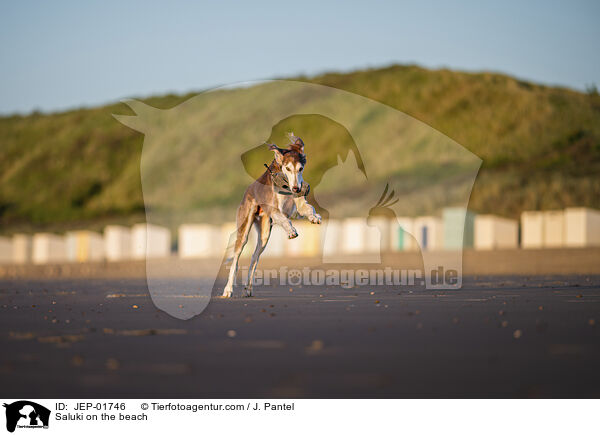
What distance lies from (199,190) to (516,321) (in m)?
56.7

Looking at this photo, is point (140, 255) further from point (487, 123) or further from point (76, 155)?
point (76, 155)

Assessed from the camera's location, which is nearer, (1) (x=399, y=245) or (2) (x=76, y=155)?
(1) (x=399, y=245)

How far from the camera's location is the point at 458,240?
93.6ft

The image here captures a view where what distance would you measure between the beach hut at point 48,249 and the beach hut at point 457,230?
17368 millimetres

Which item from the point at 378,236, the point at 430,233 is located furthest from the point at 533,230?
the point at 378,236

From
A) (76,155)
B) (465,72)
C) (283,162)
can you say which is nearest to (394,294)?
(283,162)

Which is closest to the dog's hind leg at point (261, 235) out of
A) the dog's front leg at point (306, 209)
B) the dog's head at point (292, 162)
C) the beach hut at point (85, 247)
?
the dog's front leg at point (306, 209)

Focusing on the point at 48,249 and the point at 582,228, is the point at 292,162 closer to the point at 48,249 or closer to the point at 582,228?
the point at 582,228

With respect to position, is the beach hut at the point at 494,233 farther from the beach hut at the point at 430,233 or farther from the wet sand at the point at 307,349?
the wet sand at the point at 307,349

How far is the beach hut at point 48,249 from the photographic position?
38000 millimetres

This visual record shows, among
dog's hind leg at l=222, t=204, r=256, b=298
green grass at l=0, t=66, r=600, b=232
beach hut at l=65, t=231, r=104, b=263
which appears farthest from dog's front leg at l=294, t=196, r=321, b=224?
green grass at l=0, t=66, r=600, b=232

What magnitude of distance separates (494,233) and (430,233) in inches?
84.2

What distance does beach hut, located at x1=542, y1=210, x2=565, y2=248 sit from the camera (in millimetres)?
26812
